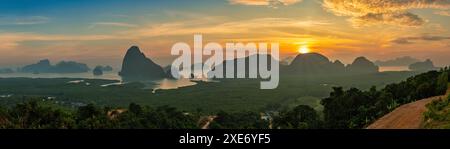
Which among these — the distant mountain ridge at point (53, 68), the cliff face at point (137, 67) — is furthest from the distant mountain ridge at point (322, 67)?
the distant mountain ridge at point (53, 68)

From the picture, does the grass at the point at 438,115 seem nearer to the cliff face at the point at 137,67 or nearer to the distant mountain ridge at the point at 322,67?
the distant mountain ridge at the point at 322,67

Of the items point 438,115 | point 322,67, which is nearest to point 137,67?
point 322,67

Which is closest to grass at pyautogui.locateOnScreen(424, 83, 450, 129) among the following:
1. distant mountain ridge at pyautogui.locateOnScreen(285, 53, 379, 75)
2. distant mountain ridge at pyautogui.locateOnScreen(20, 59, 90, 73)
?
distant mountain ridge at pyautogui.locateOnScreen(285, 53, 379, 75)

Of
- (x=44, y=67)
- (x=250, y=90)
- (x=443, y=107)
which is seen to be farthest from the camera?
(x=44, y=67)

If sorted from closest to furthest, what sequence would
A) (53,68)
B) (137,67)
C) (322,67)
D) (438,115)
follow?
(438,115) < (322,67) < (137,67) < (53,68)

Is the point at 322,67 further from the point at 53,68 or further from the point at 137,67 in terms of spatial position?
the point at 53,68

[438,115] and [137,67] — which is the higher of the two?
[438,115]

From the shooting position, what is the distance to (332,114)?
2173cm

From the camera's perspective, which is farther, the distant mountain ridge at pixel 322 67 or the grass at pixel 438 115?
the distant mountain ridge at pixel 322 67

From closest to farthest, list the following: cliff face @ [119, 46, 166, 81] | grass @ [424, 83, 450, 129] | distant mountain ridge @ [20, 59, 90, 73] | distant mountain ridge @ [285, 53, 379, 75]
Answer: grass @ [424, 83, 450, 129] < distant mountain ridge @ [285, 53, 379, 75] < cliff face @ [119, 46, 166, 81] < distant mountain ridge @ [20, 59, 90, 73]

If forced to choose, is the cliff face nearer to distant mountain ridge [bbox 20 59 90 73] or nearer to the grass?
distant mountain ridge [bbox 20 59 90 73]
